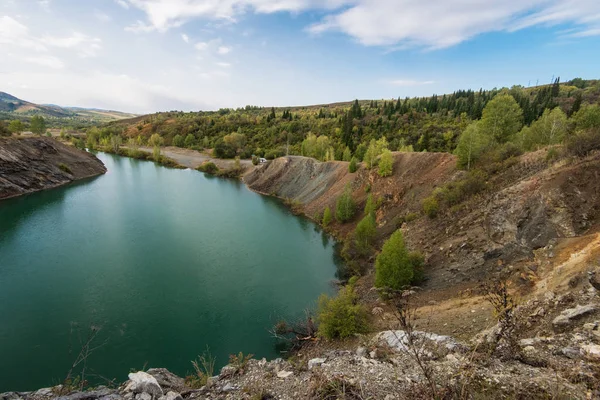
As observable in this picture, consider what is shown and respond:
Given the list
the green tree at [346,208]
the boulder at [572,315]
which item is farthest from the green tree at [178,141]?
the boulder at [572,315]

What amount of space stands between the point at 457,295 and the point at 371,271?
8194 mm

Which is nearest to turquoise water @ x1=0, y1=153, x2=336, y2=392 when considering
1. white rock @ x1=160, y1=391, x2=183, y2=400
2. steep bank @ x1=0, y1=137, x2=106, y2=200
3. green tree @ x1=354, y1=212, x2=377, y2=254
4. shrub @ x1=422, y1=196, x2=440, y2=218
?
green tree @ x1=354, y1=212, x2=377, y2=254

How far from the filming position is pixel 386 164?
37.2 m

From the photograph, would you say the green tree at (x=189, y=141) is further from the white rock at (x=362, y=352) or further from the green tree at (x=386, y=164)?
the white rock at (x=362, y=352)

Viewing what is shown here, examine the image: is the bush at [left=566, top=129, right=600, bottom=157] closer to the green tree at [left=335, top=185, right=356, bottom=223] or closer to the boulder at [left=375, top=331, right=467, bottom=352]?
the boulder at [left=375, top=331, right=467, bottom=352]

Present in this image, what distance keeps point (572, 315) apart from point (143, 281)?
25.4 metres

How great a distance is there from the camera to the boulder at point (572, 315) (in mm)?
9484

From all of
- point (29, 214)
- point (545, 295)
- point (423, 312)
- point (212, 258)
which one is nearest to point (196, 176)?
point (29, 214)

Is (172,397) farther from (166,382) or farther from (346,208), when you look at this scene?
(346,208)

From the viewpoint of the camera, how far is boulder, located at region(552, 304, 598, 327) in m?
9.48

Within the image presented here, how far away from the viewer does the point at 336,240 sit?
34875 mm

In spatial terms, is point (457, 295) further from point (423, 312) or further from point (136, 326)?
point (136, 326)

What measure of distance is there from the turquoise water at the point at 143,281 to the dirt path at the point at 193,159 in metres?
33.3

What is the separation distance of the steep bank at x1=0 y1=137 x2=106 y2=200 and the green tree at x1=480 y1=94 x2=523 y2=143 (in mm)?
65725
